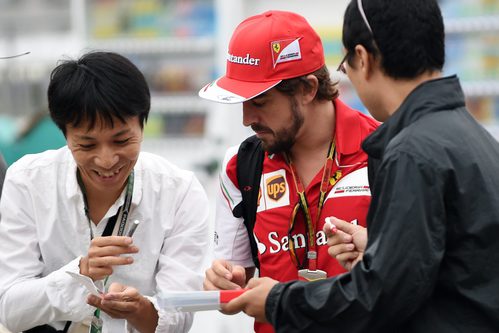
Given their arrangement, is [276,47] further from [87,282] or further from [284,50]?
[87,282]

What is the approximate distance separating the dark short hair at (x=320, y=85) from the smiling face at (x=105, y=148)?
0.52 meters

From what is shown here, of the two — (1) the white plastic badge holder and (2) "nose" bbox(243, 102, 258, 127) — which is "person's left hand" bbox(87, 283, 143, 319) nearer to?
(1) the white plastic badge holder

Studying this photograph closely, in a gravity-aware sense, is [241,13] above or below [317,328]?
below

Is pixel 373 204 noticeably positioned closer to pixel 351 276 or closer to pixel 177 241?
pixel 351 276

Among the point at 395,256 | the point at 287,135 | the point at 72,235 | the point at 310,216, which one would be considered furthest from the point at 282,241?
the point at 395,256

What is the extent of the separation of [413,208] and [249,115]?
95 cm

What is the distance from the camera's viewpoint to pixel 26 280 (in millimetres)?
2992

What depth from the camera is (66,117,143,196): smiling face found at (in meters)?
2.97

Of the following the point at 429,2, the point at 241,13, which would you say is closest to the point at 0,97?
the point at 241,13

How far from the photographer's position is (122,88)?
9.87ft

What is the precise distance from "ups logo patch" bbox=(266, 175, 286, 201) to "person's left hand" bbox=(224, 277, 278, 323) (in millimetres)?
560

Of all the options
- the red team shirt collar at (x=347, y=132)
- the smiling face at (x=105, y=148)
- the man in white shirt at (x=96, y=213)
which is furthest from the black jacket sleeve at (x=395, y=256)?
the smiling face at (x=105, y=148)

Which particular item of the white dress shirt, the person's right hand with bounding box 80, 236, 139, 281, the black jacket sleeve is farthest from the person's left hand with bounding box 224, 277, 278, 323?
the white dress shirt

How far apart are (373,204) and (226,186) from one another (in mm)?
901
